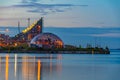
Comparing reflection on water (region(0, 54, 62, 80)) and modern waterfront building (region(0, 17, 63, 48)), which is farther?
modern waterfront building (region(0, 17, 63, 48))

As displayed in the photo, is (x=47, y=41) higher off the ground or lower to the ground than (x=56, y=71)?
higher

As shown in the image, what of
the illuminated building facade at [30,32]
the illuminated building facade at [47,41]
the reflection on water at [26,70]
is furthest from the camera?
the illuminated building facade at [30,32]

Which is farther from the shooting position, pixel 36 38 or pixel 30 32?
pixel 30 32

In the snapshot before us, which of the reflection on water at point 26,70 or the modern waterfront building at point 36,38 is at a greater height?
the modern waterfront building at point 36,38

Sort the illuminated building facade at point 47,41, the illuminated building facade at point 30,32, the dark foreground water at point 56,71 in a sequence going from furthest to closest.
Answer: the illuminated building facade at point 30,32, the illuminated building facade at point 47,41, the dark foreground water at point 56,71

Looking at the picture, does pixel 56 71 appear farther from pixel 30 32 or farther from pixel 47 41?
pixel 30 32

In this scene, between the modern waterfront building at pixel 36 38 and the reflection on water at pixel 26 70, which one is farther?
the modern waterfront building at pixel 36 38

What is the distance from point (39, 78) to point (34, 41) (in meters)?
129

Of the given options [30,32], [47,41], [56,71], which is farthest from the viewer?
[30,32]

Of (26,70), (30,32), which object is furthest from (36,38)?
(26,70)

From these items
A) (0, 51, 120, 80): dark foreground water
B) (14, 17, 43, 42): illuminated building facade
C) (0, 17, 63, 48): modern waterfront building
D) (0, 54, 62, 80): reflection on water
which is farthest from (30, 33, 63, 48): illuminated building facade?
(0, 54, 62, 80): reflection on water

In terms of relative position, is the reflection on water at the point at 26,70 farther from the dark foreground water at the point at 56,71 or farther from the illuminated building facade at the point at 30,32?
the illuminated building facade at the point at 30,32

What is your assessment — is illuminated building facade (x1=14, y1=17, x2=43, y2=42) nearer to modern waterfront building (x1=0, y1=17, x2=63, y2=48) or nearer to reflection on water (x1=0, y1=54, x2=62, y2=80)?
modern waterfront building (x1=0, y1=17, x2=63, y2=48)

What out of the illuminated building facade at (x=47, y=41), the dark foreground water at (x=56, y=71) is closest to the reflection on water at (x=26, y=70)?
the dark foreground water at (x=56, y=71)
